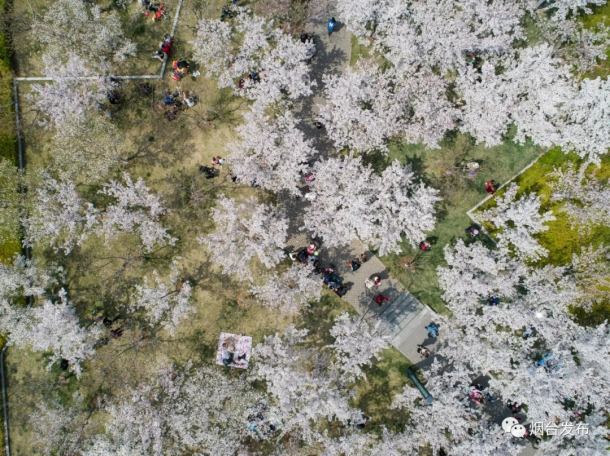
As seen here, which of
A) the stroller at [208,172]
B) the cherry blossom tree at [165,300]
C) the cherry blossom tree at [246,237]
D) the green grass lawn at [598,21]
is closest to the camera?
the cherry blossom tree at [246,237]

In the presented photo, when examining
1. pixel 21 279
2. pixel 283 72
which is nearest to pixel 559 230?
pixel 283 72

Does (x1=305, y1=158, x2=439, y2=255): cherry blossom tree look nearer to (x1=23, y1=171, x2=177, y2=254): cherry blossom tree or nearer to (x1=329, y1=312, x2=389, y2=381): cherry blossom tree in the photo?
(x1=329, y1=312, x2=389, y2=381): cherry blossom tree

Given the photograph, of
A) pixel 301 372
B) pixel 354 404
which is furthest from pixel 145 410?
pixel 354 404

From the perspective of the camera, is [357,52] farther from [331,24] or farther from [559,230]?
[559,230]

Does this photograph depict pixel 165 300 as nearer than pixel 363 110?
No

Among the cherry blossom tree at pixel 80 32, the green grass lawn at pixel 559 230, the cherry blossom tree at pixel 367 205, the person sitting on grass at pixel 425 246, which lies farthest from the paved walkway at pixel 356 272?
the cherry blossom tree at pixel 80 32

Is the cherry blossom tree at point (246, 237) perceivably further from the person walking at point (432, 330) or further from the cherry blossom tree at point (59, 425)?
the cherry blossom tree at point (59, 425)
